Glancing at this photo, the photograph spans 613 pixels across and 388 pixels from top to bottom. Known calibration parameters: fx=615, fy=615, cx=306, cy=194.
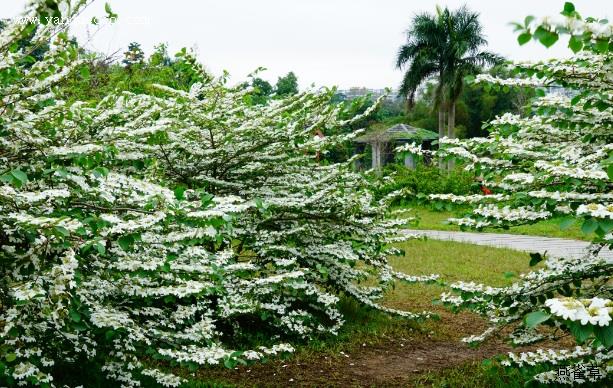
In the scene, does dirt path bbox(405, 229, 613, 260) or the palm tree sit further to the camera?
the palm tree

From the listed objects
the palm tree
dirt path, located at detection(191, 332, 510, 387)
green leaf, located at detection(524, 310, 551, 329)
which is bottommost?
dirt path, located at detection(191, 332, 510, 387)

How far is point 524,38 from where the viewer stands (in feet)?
6.81


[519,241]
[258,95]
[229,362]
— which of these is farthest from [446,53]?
[229,362]

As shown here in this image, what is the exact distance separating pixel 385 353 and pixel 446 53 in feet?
88.0

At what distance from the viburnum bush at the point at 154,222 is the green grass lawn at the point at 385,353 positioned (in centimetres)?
32

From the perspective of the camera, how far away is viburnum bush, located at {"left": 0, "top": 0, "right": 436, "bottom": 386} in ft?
9.89

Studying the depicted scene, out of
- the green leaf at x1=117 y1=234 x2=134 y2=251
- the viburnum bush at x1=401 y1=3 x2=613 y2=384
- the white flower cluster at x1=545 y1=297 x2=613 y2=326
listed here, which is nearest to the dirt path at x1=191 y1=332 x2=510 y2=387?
the viburnum bush at x1=401 y1=3 x2=613 y2=384

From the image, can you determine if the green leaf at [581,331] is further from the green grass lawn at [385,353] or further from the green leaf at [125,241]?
the green grass lawn at [385,353]

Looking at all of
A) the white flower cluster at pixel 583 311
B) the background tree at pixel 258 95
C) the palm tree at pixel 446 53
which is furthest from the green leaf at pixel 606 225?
the palm tree at pixel 446 53

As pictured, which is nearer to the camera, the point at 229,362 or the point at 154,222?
the point at 154,222

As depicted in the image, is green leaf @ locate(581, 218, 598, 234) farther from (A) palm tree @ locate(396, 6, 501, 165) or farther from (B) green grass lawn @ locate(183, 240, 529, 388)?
(A) palm tree @ locate(396, 6, 501, 165)

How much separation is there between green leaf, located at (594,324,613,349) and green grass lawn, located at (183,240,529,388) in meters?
2.43

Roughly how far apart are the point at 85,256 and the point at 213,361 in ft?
3.14

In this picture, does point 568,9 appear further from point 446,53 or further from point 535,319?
point 446,53
